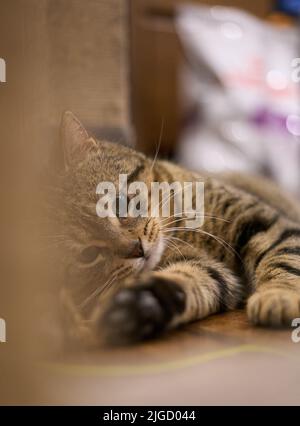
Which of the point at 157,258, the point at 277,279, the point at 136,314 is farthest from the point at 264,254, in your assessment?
the point at 136,314

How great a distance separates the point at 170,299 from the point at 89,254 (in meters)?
0.11

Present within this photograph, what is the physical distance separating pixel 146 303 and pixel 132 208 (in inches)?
5.4

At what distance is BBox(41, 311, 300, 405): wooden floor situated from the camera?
0.48 metres

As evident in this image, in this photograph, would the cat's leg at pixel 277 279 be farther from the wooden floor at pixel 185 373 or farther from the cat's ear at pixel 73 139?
the cat's ear at pixel 73 139

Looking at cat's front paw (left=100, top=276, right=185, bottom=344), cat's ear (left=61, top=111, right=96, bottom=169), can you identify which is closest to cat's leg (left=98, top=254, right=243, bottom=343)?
cat's front paw (left=100, top=276, right=185, bottom=344)

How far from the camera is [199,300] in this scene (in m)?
0.63

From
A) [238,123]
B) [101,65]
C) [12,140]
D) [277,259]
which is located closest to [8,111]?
[12,140]

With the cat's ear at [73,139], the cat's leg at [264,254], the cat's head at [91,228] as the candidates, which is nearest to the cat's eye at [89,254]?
the cat's head at [91,228]

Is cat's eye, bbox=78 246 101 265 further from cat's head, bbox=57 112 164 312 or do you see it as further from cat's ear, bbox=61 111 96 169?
cat's ear, bbox=61 111 96 169

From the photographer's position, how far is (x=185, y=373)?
1.67 ft

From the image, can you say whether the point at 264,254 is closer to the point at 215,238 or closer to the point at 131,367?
the point at 215,238

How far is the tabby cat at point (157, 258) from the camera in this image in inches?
→ 20.8

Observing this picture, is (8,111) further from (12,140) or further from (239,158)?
(239,158)

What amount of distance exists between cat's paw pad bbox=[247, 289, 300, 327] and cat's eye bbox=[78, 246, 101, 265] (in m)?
0.22
